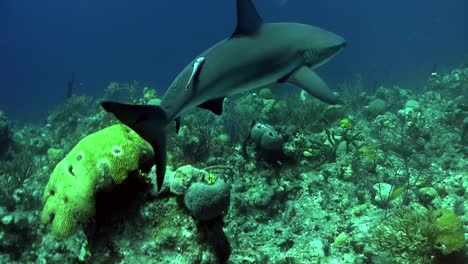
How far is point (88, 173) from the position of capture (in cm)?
530

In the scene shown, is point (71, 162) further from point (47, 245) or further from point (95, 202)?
point (47, 245)

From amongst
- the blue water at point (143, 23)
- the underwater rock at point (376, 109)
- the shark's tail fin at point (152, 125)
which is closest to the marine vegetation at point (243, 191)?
the shark's tail fin at point (152, 125)

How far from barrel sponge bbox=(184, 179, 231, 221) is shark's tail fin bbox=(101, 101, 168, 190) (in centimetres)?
66

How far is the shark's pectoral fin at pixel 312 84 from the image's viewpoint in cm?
539

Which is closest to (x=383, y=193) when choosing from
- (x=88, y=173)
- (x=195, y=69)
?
(x=195, y=69)

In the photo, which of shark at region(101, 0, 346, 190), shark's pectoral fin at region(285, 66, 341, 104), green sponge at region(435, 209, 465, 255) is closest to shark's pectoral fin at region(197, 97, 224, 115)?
shark at region(101, 0, 346, 190)

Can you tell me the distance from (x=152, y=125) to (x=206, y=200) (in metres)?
1.11

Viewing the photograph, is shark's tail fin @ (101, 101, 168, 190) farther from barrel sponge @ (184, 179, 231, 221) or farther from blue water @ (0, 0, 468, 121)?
blue water @ (0, 0, 468, 121)

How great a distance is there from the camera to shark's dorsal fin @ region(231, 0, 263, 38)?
5.19 metres

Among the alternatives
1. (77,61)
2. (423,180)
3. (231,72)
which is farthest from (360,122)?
(77,61)

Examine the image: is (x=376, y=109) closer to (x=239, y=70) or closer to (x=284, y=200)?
(x=284, y=200)

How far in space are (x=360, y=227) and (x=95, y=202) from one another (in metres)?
4.00

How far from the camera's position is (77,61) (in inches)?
6058

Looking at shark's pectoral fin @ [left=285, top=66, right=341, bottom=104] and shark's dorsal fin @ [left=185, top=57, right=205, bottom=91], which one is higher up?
shark's pectoral fin @ [left=285, top=66, right=341, bottom=104]
